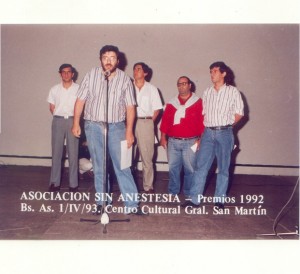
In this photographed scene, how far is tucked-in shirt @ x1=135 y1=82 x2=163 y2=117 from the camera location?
4730 millimetres

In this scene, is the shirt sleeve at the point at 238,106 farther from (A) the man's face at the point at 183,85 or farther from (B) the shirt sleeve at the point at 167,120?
(B) the shirt sleeve at the point at 167,120

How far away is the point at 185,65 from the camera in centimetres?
652

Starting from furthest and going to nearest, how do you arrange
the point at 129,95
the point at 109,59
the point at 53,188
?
the point at 53,188, the point at 129,95, the point at 109,59

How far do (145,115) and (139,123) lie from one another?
0.40 feet

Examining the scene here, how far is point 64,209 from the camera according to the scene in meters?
3.77

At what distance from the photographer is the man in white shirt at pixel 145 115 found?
15.5 feet

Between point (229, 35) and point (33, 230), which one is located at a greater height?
point (229, 35)

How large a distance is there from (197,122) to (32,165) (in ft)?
11.2

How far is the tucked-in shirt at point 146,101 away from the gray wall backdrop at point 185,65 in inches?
71.4

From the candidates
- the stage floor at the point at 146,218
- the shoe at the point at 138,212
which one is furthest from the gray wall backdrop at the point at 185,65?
the shoe at the point at 138,212

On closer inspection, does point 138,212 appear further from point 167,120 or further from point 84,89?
point 167,120

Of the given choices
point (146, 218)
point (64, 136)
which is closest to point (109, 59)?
point (146, 218)
